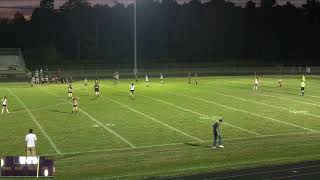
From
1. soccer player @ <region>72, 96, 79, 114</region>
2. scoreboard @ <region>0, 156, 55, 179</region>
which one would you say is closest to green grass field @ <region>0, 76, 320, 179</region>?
soccer player @ <region>72, 96, 79, 114</region>

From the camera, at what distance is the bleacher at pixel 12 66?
6731 centimetres

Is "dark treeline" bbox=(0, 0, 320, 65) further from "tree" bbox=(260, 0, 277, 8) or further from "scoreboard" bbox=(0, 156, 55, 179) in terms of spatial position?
"scoreboard" bbox=(0, 156, 55, 179)

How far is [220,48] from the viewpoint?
386 ft

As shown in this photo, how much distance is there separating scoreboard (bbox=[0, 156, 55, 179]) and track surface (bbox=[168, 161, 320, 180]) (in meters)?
3.88

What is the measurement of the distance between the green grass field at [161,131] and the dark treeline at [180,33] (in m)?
68.8

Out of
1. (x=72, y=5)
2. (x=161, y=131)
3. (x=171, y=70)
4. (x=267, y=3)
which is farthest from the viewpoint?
(x=72, y=5)

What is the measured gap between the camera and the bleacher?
221ft

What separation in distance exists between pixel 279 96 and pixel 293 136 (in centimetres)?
1730

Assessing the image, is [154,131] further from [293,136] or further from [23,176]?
[23,176]

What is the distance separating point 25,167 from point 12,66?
60036 millimetres

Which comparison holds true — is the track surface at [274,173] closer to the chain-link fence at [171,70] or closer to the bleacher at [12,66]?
the bleacher at [12,66]

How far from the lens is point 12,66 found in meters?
74.3

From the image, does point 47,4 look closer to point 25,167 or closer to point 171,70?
point 171,70

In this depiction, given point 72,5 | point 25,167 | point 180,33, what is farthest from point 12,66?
point 72,5
